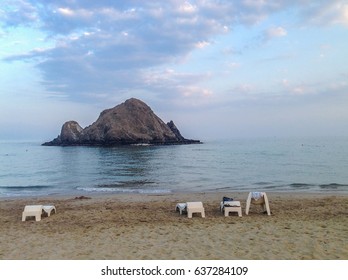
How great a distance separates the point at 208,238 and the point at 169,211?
4.47 metres

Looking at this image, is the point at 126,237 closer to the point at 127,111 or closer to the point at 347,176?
the point at 347,176

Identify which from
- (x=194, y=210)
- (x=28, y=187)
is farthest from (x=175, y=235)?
(x=28, y=187)

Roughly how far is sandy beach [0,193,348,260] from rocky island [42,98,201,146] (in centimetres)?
9740

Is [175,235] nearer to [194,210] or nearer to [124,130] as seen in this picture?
[194,210]

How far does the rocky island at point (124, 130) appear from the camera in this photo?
10931cm

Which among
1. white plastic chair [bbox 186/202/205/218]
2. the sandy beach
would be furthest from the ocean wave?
white plastic chair [bbox 186/202/205/218]

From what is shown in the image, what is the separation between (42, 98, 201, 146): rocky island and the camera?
109m

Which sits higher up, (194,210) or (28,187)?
(194,210)

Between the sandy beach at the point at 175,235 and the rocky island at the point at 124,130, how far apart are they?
320 ft

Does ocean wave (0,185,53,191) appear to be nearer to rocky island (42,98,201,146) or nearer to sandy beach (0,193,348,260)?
sandy beach (0,193,348,260)

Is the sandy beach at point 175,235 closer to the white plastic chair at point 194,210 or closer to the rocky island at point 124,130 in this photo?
the white plastic chair at point 194,210

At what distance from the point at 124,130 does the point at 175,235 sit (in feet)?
341

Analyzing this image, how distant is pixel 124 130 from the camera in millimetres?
110938
